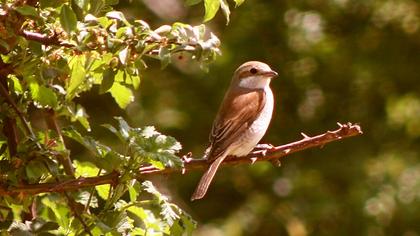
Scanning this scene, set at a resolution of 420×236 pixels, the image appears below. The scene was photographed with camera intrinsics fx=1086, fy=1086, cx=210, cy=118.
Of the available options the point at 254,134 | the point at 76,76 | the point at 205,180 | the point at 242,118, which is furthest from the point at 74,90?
the point at 242,118

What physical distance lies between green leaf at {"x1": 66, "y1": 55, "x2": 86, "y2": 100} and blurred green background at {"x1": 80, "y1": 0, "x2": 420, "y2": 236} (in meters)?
Answer: 6.11

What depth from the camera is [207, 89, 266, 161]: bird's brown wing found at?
6230mm

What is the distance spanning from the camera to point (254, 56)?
10.4m

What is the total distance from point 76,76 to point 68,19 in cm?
38

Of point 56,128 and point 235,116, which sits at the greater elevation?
point 56,128

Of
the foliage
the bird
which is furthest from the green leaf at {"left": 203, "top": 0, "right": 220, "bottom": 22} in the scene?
the bird

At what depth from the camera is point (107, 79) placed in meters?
3.79

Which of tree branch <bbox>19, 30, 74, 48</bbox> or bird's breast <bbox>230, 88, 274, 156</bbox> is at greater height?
tree branch <bbox>19, 30, 74, 48</bbox>

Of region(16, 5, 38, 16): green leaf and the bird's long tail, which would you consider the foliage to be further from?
the bird's long tail

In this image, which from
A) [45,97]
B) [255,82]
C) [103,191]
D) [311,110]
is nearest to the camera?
[45,97]

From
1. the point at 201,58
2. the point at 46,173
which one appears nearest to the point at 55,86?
the point at 46,173

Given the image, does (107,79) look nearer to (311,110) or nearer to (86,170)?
(86,170)

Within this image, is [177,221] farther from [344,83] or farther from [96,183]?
[344,83]

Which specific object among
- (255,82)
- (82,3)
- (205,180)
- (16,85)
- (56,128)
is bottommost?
(255,82)
